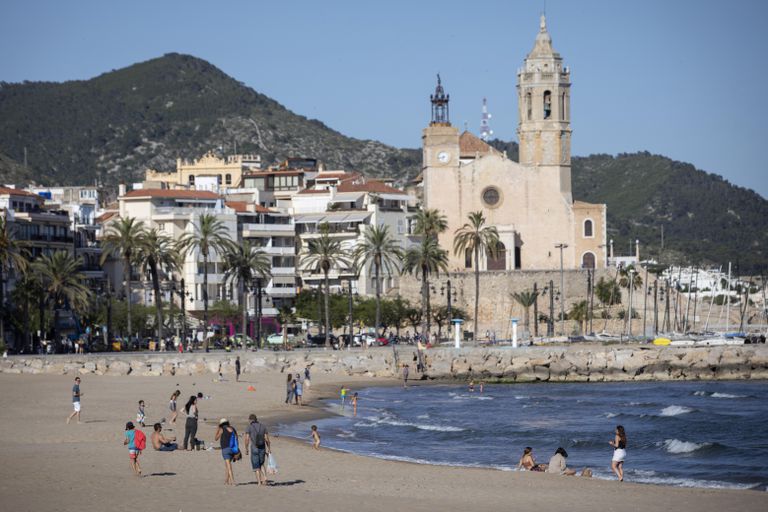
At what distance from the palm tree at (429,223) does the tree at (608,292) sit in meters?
12.7

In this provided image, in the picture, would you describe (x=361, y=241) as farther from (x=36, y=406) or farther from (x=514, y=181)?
(x=36, y=406)

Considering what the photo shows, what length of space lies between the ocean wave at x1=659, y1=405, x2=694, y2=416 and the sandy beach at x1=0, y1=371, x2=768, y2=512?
13384 millimetres

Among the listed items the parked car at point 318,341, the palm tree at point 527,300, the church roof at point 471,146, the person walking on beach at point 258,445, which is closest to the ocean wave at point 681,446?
the person walking on beach at point 258,445

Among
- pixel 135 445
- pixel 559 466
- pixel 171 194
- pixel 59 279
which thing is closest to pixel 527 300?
pixel 171 194

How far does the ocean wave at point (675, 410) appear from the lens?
52.5 metres

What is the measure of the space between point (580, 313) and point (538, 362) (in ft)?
90.6

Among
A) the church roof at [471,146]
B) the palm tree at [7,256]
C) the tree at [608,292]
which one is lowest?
the tree at [608,292]

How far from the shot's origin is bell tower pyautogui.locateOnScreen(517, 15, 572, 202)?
108938mm

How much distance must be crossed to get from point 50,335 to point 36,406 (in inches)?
1582

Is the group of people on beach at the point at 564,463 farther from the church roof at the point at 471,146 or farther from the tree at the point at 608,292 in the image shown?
the church roof at the point at 471,146

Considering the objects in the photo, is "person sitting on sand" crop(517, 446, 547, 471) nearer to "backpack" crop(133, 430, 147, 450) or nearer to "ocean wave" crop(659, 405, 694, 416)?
"backpack" crop(133, 430, 147, 450)

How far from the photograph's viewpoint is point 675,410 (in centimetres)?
5338

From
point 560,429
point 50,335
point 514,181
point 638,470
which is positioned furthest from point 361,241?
point 638,470

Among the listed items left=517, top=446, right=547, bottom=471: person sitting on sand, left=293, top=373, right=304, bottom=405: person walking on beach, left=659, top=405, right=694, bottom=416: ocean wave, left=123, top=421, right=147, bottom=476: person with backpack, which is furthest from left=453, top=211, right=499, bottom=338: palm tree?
left=123, top=421, right=147, bottom=476: person with backpack
